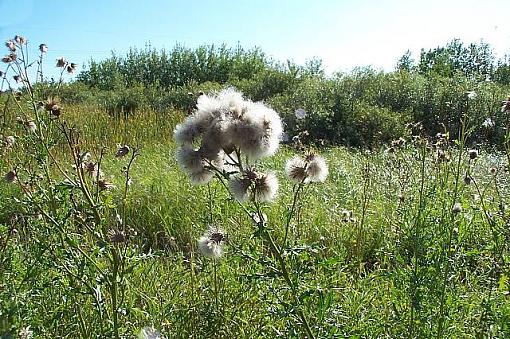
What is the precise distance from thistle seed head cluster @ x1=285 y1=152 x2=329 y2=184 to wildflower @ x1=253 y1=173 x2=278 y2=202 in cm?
22

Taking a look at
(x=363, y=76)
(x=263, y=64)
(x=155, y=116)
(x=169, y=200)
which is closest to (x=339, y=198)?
(x=169, y=200)

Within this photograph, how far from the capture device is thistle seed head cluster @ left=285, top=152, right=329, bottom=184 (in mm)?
1787

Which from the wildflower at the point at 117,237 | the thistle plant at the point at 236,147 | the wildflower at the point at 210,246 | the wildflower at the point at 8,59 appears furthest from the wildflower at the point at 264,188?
the wildflower at the point at 8,59

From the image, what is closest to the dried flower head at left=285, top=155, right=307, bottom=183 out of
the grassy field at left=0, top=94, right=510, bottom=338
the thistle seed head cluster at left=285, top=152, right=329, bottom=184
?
the thistle seed head cluster at left=285, top=152, right=329, bottom=184

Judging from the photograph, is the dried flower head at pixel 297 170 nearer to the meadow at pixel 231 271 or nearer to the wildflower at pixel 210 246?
the meadow at pixel 231 271

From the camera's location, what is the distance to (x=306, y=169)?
70.8 inches

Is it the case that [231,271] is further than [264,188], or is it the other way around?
[231,271]

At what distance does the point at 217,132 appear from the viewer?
146 cm

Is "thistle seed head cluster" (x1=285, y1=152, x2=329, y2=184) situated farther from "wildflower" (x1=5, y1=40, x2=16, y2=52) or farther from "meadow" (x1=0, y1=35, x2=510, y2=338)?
"wildflower" (x1=5, y1=40, x2=16, y2=52)

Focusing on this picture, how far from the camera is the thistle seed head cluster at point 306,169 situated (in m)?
1.79

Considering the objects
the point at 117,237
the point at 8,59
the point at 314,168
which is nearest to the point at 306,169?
the point at 314,168

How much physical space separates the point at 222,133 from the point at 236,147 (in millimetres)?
64

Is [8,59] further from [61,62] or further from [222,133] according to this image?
[222,133]

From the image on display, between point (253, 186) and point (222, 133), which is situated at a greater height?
point (222, 133)
